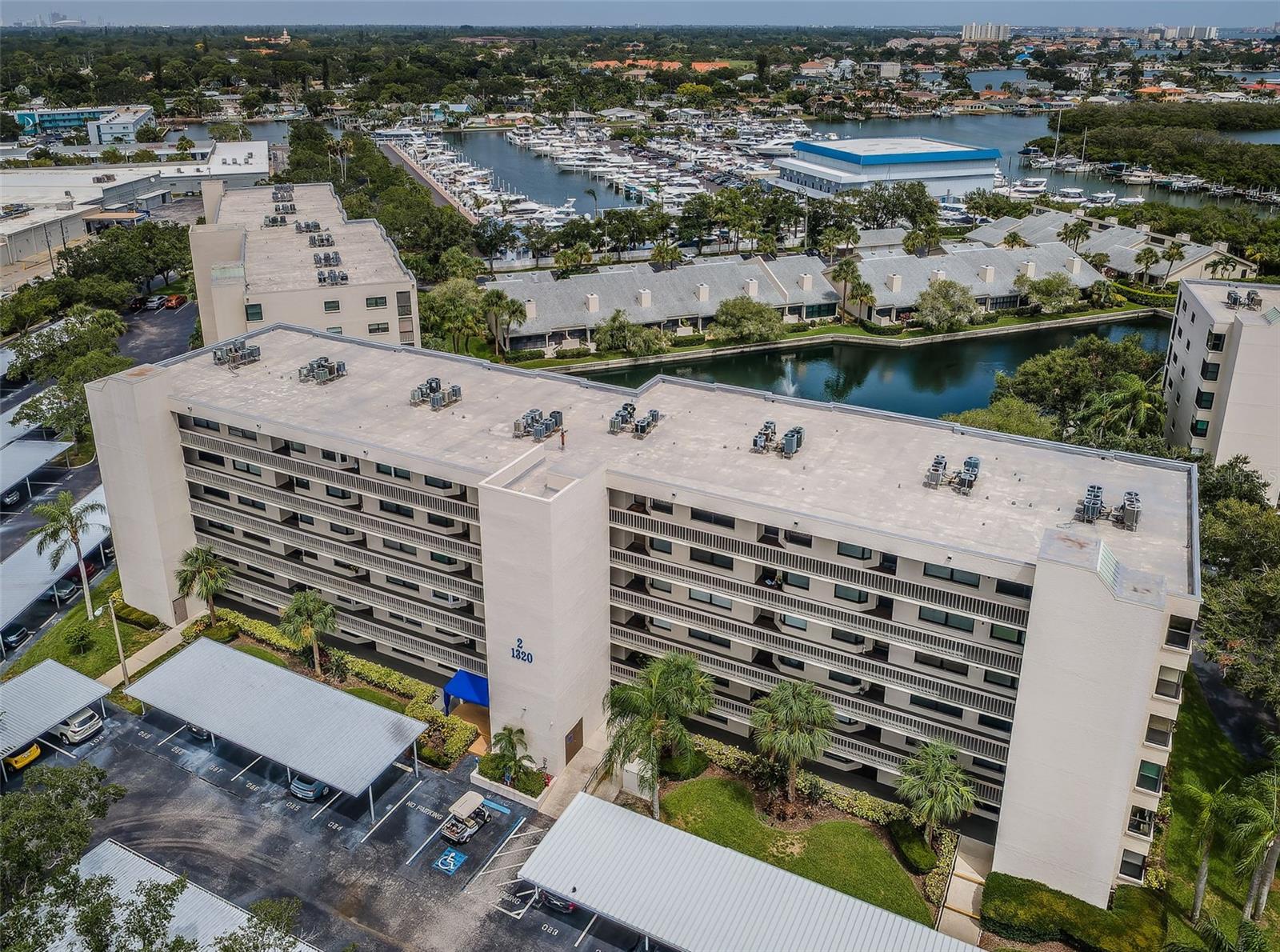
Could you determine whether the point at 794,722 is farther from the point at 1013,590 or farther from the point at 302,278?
the point at 302,278

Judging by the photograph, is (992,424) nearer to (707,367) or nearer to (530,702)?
(530,702)

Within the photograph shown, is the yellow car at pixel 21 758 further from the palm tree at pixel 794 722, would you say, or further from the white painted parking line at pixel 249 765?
the palm tree at pixel 794 722

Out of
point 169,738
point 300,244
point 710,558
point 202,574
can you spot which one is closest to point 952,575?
point 710,558

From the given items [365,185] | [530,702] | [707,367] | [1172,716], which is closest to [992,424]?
[1172,716]

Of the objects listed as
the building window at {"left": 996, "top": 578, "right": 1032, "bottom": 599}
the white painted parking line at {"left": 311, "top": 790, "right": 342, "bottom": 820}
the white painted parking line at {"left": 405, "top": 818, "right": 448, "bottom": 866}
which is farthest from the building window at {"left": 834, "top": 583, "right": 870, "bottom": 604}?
the white painted parking line at {"left": 311, "top": 790, "right": 342, "bottom": 820}

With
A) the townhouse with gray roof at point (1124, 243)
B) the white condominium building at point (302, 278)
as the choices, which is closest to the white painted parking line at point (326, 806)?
the white condominium building at point (302, 278)

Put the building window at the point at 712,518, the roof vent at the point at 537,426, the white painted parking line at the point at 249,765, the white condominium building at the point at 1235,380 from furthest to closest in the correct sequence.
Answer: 1. the white condominium building at the point at 1235,380
2. the roof vent at the point at 537,426
3. the white painted parking line at the point at 249,765
4. the building window at the point at 712,518
